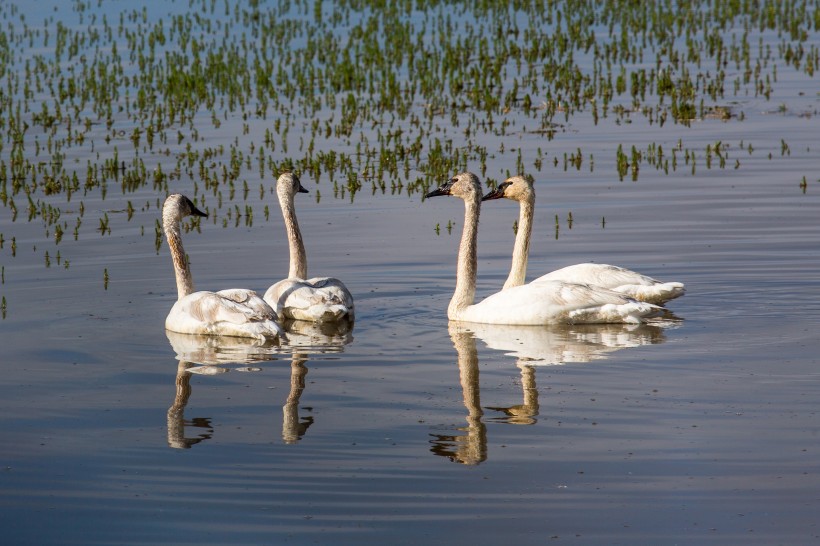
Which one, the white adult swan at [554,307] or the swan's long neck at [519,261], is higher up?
the swan's long neck at [519,261]

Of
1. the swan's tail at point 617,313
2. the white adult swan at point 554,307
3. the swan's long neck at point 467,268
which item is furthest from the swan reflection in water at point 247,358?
the swan's tail at point 617,313

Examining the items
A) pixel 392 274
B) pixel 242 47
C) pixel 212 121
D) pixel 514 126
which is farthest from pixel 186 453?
pixel 242 47

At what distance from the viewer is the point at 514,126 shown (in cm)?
2545

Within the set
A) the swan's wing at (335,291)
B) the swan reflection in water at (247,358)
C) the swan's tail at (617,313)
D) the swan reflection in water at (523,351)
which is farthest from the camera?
the swan's wing at (335,291)

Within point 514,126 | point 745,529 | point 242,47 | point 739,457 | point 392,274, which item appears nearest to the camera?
point 745,529

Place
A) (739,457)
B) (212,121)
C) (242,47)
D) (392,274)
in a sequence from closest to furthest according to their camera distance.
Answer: (739,457)
(392,274)
(212,121)
(242,47)

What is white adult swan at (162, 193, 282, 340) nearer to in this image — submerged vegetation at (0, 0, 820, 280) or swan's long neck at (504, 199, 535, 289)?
swan's long neck at (504, 199, 535, 289)

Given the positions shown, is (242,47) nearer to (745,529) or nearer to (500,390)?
(500,390)

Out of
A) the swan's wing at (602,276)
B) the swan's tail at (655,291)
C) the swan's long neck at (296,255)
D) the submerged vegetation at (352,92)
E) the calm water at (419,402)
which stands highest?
the submerged vegetation at (352,92)

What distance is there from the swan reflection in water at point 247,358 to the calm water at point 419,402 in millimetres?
40

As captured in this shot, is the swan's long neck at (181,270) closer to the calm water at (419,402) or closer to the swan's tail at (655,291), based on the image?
the calm water at (419,402)

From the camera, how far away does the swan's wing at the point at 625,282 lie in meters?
13.5

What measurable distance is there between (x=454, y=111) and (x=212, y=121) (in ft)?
15.6

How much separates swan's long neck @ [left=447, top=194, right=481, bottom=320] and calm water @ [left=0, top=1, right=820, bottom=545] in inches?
8.4
